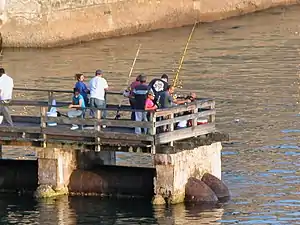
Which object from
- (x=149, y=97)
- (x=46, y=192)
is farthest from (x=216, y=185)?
(x=46, y=192)

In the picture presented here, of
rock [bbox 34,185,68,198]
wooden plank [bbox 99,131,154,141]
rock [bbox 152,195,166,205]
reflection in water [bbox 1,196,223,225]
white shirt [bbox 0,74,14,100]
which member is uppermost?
white shirt [bbox 0,74,14,100]

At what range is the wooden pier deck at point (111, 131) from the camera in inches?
1164

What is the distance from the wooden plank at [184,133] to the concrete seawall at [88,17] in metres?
32.5

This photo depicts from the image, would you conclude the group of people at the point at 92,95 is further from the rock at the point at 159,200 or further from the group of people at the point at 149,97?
the rock at the point at 159,200

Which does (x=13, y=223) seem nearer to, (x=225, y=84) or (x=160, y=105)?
(x=160, y=105)

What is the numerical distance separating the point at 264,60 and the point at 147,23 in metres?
11.5

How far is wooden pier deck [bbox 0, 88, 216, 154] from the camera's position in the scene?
2956cm

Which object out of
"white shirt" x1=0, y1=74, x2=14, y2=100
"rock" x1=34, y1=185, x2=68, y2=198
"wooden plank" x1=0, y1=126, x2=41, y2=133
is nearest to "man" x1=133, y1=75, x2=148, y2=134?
"wooden plank" x1=0, y1=126, x2=41, y2=133

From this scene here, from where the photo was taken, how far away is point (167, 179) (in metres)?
29.8

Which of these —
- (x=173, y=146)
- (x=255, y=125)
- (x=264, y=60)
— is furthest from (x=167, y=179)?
(x=264, y=60)

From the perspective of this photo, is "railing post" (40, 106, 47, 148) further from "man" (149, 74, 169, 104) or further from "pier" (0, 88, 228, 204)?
"man" (149, 74, 169, 104)

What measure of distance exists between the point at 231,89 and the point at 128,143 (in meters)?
20.6

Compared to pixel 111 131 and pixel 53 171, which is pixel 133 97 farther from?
pixel 53 171

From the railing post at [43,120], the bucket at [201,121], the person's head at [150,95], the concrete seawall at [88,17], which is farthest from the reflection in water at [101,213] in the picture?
the concrete seawall at [88,17]
